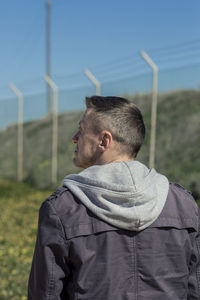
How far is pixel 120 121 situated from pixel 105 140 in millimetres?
90

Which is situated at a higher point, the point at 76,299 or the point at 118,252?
the point at 118,252

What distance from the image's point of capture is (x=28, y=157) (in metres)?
14.6

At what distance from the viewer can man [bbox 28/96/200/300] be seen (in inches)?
58.4

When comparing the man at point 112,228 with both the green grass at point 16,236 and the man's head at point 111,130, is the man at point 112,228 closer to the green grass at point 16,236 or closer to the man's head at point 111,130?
the man's head at point 111,130

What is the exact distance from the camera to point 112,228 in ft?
4.95

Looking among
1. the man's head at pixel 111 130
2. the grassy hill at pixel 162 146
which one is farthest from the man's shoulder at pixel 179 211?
the grassy hill at pixel 162 146

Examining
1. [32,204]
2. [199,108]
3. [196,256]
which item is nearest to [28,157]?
[32,204]

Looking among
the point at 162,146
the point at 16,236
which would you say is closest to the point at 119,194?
the point at 16,236

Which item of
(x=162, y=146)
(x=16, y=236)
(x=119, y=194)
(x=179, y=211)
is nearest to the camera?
(x=119, y=194)

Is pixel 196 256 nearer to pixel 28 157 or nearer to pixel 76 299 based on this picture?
pixel 76 299

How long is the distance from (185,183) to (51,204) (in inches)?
300

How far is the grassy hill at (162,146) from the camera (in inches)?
371

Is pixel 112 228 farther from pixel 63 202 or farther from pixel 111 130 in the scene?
pixel 111 130

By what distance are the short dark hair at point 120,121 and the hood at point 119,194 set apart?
0.09 meters
